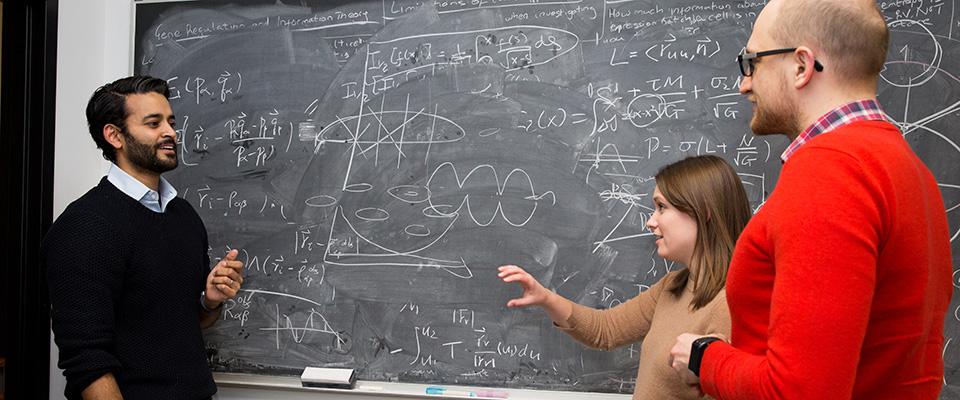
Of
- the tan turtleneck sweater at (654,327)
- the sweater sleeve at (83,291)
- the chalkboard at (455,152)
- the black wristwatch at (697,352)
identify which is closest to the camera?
the black wristwatch at (697,352)

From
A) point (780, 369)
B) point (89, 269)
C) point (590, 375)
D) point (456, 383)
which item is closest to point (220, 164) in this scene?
point (89, 269)

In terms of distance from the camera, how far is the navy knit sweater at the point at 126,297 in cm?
178

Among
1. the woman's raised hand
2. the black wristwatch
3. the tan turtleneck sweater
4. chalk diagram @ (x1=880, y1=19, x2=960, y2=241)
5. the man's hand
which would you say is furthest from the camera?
chalk diagram @ (x1=880, y1=19, x2=960, y2=241)

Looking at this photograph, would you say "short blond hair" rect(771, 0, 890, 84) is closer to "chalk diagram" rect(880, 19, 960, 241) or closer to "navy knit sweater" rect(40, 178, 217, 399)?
"chalk diagram" rect(880, 19, 960, 241)

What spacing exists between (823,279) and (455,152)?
1.75m

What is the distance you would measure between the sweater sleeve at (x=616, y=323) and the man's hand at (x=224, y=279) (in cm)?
120

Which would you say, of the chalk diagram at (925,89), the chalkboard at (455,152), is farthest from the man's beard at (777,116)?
the chalk diagram at (925,89)

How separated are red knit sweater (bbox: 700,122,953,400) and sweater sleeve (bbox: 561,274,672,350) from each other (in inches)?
37.7

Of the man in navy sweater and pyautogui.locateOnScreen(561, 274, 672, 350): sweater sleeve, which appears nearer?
the man in navy sweater

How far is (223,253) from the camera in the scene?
8.68 ft

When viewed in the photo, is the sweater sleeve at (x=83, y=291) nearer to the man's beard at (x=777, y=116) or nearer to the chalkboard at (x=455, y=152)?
the chalkboard at (x=455, y=152)

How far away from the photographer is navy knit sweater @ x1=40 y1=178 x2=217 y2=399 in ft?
5.85

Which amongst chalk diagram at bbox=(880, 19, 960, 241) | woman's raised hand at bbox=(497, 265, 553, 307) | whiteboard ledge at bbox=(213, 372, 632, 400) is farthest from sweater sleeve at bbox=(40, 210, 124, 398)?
chalk diagram at bbox=(880, 19, 960, 241)

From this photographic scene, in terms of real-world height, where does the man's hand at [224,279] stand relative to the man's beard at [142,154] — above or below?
below
